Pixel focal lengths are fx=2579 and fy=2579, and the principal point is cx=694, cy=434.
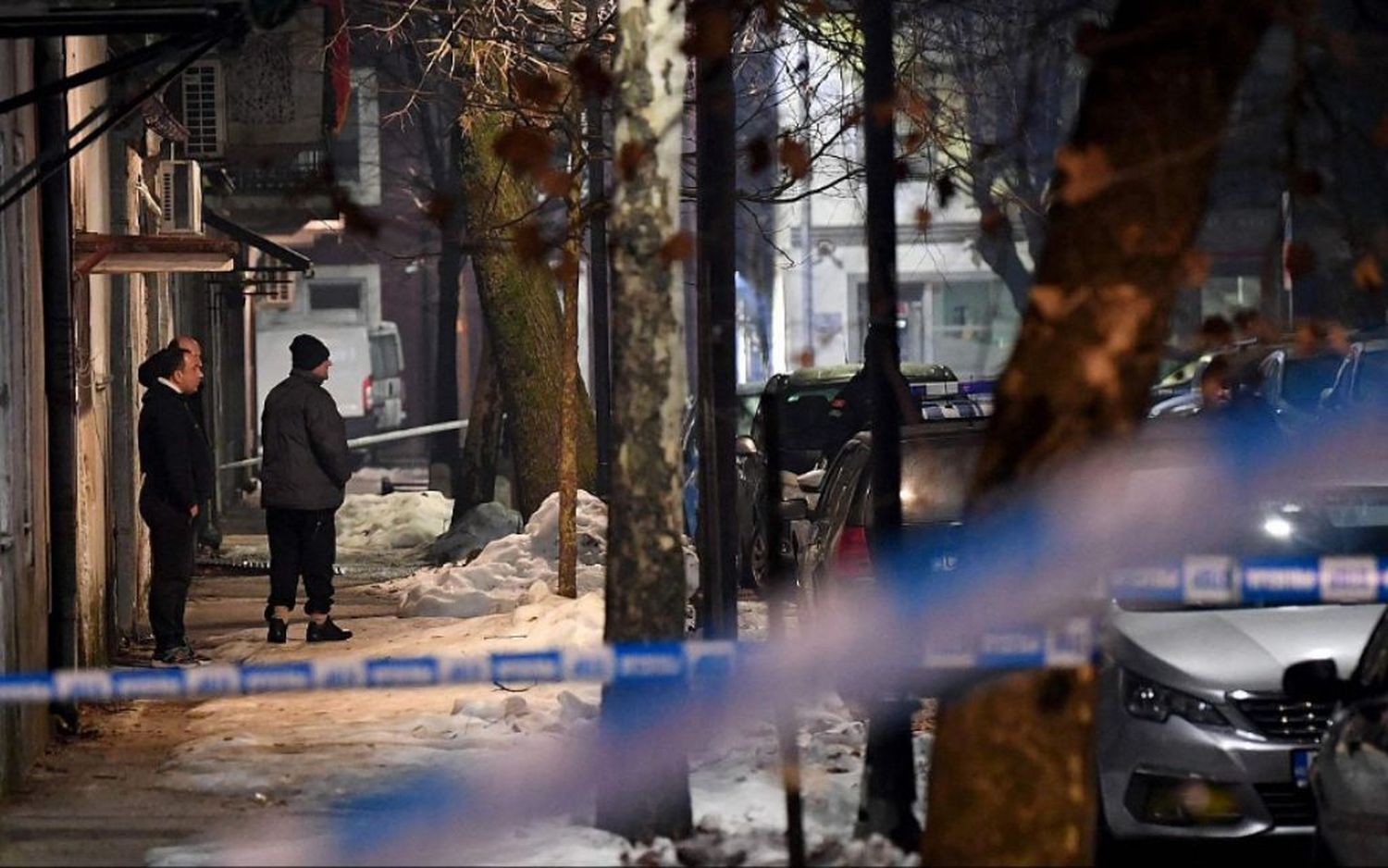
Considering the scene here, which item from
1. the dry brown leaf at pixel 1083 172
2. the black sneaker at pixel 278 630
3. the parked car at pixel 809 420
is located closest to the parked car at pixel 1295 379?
the parked car at pixel 809 420

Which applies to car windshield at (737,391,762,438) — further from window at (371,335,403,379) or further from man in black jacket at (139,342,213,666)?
window at (371,335,403,379)

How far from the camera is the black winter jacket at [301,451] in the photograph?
1555cm

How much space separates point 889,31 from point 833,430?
503 inches

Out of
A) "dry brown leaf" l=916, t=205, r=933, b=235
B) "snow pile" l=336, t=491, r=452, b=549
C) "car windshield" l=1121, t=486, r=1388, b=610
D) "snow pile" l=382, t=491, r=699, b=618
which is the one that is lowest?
"snow pile" l=336, t=491, r=452, b=549

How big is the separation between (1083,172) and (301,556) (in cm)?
1011

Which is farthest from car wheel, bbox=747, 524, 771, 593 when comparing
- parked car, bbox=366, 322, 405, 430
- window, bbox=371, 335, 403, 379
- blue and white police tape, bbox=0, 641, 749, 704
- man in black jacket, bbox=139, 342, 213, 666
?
window, bbox=371, 335, 403, 379

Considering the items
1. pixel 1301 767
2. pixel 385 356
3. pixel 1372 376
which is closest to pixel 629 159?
pixel 1301 767

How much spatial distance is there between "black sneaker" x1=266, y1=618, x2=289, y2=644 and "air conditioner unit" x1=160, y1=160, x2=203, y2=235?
5.95 m

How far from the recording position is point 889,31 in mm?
9539

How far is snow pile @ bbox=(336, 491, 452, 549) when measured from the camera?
2650 cm

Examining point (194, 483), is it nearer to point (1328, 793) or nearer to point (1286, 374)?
point (1328, 793)

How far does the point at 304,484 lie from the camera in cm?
1556

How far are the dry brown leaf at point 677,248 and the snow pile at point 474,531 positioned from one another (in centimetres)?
1483

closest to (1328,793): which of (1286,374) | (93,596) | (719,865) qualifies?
(719,865)
